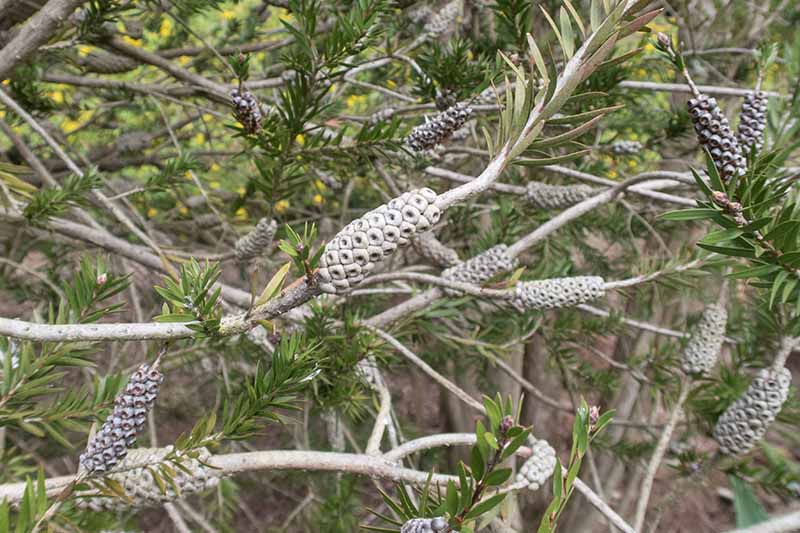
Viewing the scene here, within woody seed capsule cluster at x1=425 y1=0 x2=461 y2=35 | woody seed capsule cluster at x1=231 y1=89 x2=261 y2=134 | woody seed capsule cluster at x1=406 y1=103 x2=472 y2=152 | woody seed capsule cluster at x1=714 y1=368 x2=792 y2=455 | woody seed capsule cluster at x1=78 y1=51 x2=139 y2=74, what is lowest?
woody seed capsule cluster at x1=714 y1=368 x2=792 y2=455

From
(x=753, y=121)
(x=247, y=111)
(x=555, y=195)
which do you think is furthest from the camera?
(x=555, y=195)

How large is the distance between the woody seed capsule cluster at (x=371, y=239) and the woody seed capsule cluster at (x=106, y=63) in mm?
940

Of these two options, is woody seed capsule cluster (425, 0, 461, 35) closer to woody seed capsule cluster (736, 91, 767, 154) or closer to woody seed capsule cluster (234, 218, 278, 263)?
woody seed capsule cluster (234, 218, 278, 263)

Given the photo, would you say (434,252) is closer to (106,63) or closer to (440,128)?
(440,128)

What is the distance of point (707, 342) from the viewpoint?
3.00 feet

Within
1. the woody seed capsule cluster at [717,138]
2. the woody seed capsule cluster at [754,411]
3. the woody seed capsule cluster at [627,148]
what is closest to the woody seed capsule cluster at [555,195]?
the woody seed capsule cluster at [627,148]

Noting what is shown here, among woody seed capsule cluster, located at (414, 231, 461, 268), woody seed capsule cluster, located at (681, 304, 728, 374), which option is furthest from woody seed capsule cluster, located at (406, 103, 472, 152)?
woody seed capsule cluster, located at (681, 304, 728, 374)

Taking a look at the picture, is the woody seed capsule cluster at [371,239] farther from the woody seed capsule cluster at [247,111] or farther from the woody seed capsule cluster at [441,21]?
the woody seed capsule cluster at [441,21]

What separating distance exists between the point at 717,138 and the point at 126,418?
0.56m

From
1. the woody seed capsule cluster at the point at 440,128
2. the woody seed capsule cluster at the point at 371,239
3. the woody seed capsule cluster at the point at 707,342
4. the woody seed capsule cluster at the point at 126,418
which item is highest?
the woody seed capsule cluster at the point at 440,128

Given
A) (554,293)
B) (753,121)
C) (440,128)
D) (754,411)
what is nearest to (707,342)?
(754,411)

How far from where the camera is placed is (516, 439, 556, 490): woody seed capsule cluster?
63cm

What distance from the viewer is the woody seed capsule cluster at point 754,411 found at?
0.80m

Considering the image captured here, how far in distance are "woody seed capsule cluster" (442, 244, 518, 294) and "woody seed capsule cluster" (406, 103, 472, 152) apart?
0.74 feet
